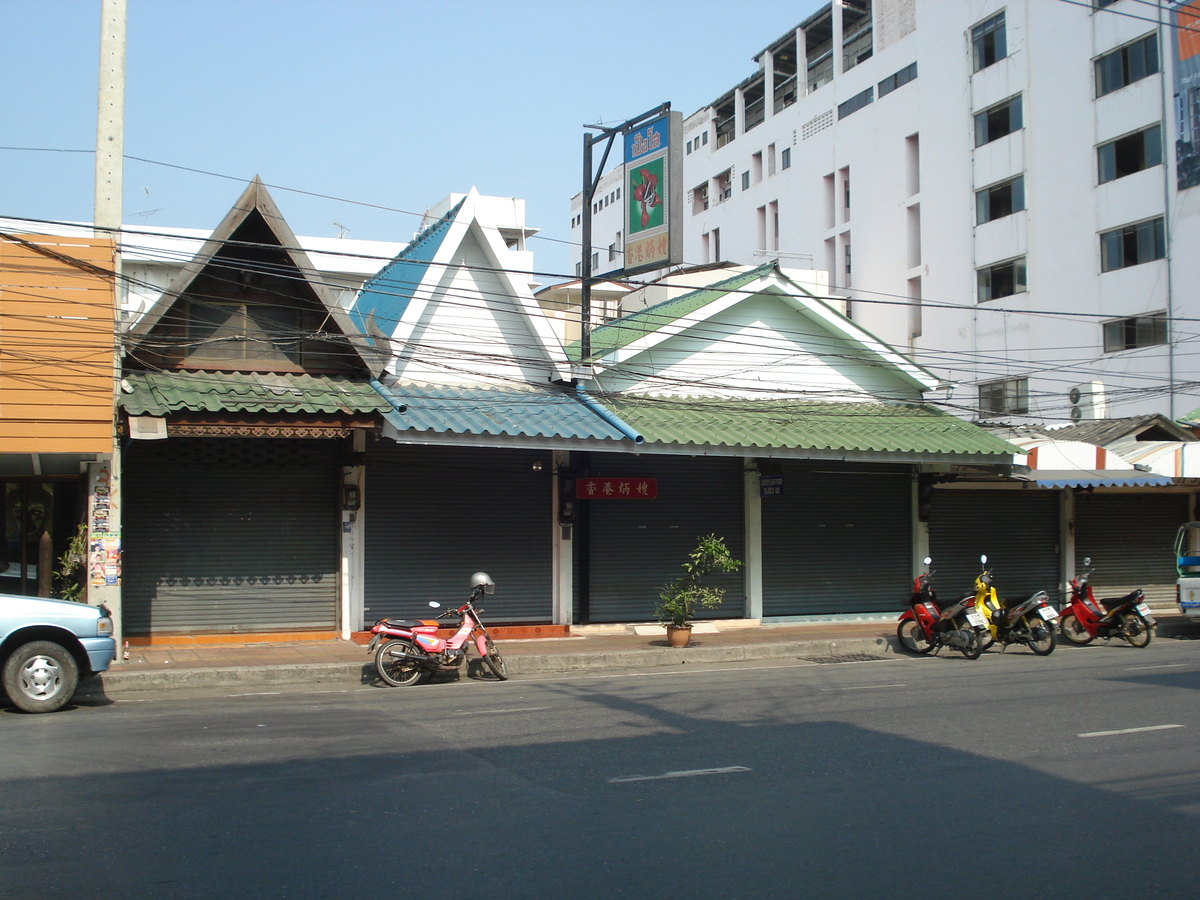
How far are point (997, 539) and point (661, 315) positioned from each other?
27.3 ft

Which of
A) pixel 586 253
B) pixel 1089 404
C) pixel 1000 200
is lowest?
pixel 1089 404

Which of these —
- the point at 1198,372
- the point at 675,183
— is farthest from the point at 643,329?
the point at 1198,372

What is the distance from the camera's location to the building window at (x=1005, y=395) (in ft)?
125

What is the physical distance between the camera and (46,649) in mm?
10469

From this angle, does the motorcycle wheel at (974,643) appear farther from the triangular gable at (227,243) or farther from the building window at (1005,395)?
the building window at (1005,395)

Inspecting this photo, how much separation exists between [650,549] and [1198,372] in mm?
22120

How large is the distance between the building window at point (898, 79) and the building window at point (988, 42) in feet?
11.5

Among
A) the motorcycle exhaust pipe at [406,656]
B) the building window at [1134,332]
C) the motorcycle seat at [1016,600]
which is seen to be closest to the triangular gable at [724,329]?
the motorcycle seat at [1016,600]

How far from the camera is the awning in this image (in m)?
19.0

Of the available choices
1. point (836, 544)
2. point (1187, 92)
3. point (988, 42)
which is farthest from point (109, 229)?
point (988, 42)

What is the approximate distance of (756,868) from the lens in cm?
547

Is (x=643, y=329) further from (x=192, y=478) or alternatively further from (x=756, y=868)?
(x=756, y=868)

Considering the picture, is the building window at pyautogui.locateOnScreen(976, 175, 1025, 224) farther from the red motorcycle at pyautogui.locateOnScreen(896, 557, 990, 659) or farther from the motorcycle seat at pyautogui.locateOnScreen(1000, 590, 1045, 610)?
the red motorcycle at pyautogui.locateOnScreen(896, 557, 990, 659)

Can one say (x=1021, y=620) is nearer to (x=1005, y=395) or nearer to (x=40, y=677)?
(x=40, y=677)
